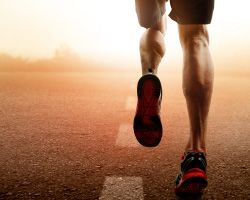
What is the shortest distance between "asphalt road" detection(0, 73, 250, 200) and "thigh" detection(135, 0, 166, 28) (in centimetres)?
84

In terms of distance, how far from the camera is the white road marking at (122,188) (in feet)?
6.53

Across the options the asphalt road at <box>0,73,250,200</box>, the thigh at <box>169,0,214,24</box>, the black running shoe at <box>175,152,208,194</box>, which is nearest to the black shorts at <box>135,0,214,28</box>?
the thigh at <box>169,0,214,24</box>

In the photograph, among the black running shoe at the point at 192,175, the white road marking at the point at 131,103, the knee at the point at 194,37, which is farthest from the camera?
the white road marking at the point at 131,103

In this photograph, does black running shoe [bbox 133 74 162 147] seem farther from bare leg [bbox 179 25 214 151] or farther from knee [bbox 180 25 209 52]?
knee [bbox 180 25 209 52]

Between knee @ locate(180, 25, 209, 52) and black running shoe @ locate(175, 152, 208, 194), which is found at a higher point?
knee @ locate(180, 25, 209, 52)

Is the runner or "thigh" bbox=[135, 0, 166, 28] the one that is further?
"thigh" bbox=[135, 0, 166, 28]

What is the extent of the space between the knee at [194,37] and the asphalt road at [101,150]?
72 cm

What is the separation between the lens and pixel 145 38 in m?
2.31

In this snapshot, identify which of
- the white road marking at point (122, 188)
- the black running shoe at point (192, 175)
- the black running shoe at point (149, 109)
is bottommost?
the white road marking at point (122, 188)

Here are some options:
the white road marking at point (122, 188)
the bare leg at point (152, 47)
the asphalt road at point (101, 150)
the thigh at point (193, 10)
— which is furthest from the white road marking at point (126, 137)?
the thigh at point (193, 10)

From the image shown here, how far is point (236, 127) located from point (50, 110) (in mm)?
1911

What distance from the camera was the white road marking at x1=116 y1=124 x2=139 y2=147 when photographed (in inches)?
116

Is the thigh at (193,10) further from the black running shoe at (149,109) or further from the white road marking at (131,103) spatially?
the white road marking at (131,103)

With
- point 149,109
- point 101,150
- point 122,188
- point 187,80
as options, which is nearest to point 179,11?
point 187,80
